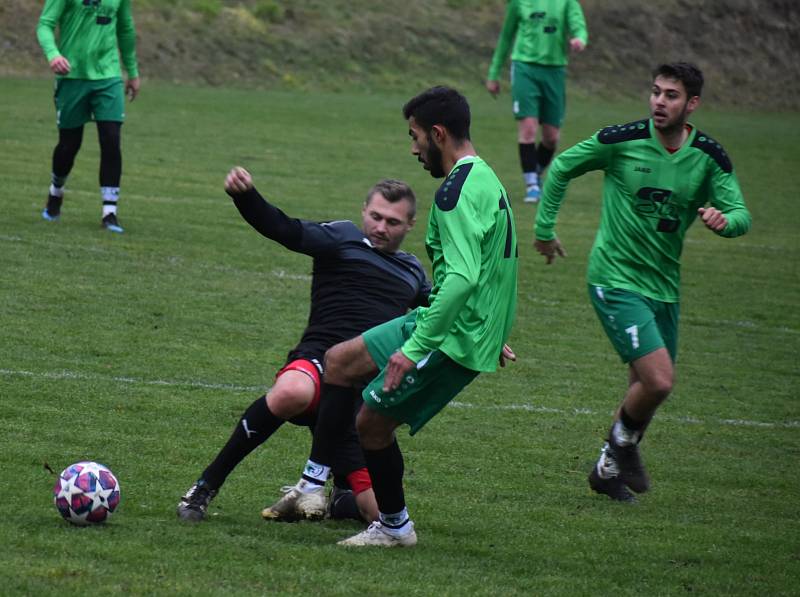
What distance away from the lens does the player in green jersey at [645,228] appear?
253 inches

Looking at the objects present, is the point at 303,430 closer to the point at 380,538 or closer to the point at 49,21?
the point at 380,538

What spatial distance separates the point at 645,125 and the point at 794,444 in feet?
7.46

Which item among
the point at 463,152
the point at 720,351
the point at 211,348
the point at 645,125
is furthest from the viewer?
the point at 720,351

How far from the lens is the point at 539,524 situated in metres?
5.85

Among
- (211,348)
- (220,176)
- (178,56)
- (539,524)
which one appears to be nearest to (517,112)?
(220,176)

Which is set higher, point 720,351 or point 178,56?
point 178,56

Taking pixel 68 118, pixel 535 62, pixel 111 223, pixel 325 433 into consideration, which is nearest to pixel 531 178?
pixel 535 62

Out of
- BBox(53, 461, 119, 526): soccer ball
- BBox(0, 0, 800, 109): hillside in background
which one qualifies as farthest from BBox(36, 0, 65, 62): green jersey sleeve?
BBox(0, 0, 800, 109): hillside in background

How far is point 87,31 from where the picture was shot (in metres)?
11.9

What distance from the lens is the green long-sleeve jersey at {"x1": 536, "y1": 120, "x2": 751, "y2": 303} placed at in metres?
6.57

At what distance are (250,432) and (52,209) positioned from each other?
7349 mm

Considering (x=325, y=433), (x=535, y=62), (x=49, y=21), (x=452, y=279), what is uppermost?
(x=535, y=62)

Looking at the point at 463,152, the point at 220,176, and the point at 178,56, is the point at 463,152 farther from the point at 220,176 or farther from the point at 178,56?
the point at 178,56

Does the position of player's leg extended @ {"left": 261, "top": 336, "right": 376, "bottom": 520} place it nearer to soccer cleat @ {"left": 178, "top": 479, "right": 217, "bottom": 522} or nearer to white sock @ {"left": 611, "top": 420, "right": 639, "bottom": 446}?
soccer cleat @ {"left": 178, "top": 479, "right": 217, "bottom": 522}
